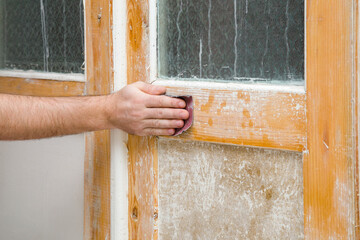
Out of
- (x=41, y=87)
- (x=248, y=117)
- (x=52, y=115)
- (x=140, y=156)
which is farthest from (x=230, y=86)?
(x=41, y=87)

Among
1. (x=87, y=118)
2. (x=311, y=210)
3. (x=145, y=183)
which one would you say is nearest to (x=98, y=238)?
(x=145, y=183)

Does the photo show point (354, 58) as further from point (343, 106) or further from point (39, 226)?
point (39, 226)

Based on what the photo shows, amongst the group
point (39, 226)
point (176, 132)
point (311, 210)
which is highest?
point (176, 132)

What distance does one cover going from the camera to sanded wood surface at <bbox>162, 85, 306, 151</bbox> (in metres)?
1.18

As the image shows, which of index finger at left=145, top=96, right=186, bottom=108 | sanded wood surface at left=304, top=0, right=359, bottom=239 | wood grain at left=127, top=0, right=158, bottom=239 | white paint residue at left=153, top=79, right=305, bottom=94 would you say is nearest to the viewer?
sanded wood surface at left=304, top=0, right=359, bottom=239

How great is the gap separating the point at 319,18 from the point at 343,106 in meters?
0.19

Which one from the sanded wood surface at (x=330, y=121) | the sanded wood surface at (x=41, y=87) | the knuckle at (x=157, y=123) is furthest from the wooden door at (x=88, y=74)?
the sanded wood surface at (x=330, y=121)

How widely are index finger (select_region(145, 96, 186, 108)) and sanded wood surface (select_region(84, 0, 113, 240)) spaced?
0.68 feet

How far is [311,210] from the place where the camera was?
1.16 m

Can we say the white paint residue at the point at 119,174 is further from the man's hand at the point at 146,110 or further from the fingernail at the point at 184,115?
the fingernail at the point at 184,115

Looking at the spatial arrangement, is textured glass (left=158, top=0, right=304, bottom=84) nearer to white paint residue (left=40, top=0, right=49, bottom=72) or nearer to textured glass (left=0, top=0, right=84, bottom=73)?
textured glass (left=0, top=0, right=84, bottom=73)

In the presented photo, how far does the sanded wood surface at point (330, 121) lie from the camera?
108cm

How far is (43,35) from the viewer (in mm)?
1711

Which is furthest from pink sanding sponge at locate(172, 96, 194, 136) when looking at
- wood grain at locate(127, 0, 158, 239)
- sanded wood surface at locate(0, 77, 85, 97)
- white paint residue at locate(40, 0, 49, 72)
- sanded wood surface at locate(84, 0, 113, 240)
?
white paint residue at locate(40, 0, 49, 72)
